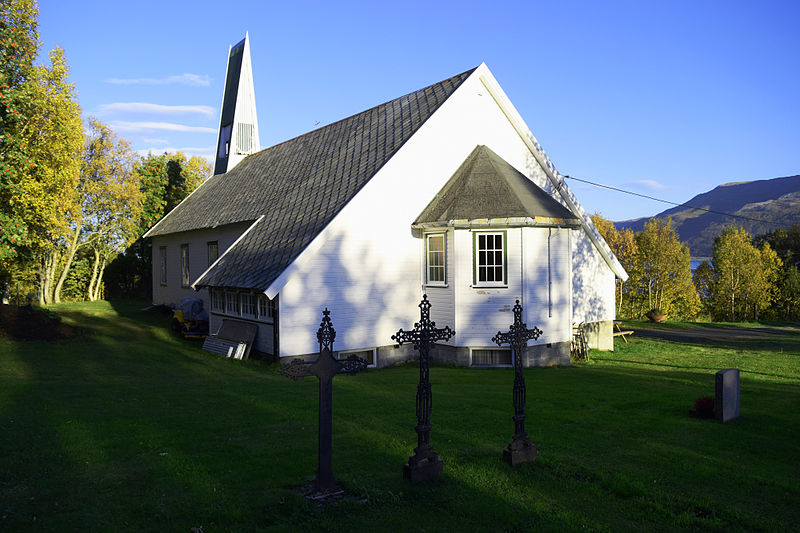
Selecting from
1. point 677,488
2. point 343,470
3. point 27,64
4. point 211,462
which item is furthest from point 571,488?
point 27,64

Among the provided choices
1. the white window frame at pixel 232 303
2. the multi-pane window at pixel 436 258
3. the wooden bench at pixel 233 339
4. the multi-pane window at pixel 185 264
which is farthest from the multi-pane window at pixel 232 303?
the multi-pane window at pixel 185 264

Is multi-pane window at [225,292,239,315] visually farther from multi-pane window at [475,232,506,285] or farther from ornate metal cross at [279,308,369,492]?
ornate metal cross at [279,308,369,492]

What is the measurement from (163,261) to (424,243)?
20.0 m

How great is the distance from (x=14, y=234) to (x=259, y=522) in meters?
19.0

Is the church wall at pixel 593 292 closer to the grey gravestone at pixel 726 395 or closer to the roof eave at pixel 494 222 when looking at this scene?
the roof eave at pixel 494 222

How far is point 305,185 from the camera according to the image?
20.5m

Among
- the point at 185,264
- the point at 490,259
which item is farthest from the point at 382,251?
the point at 185,264

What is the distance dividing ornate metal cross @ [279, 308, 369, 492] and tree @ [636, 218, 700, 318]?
47.4 metres

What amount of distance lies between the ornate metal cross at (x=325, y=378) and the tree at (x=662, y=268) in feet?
156

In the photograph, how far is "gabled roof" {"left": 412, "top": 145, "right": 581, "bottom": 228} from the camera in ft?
55.7

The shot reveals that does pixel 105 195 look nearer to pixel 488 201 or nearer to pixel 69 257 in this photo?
pixel 69 257

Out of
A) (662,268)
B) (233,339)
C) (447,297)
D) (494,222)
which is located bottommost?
(233,339)

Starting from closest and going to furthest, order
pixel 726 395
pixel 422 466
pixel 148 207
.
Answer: pixel 422 466 → pixel 726 395 → pixel 148 207

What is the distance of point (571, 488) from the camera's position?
23.5ft
